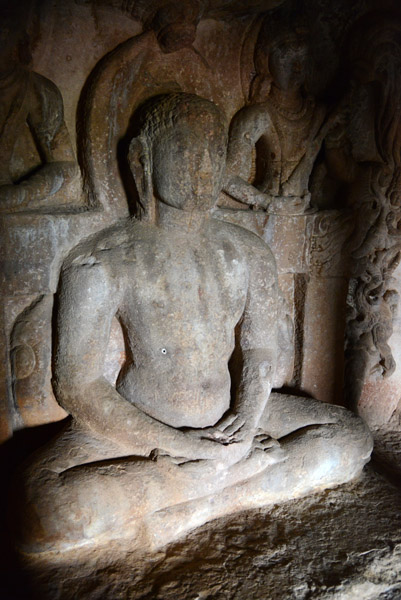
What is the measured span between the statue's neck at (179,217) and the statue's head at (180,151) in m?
0.05

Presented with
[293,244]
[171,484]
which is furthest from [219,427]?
[293,244]

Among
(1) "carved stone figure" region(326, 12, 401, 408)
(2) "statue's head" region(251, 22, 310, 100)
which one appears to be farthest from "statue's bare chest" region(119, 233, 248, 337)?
(2) "statue's head" region(251, 22, 310, 100)

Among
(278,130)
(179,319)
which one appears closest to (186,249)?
(179,319)

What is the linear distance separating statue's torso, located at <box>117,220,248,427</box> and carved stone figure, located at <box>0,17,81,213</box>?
20.0 inches

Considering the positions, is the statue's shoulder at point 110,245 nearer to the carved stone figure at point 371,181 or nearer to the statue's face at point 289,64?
the statue's face at point 289,64

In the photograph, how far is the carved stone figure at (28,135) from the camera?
245 cm

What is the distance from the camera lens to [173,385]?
2.73 metres

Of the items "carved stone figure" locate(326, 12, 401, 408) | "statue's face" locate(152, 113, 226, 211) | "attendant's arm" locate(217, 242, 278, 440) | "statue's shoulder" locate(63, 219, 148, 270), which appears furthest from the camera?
"carved stone figure" locate(326, 12, 401, 408)

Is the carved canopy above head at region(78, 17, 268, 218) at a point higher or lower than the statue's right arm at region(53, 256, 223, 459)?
higher

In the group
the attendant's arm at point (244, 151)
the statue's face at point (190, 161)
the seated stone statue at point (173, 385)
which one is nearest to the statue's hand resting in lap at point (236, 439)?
the seated stone statue at point (173, 385)

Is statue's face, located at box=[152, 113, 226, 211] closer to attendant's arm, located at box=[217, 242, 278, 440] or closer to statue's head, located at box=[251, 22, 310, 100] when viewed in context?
attendant's arm, located at box=[217, 242, 278, 440]

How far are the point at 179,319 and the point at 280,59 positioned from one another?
1.54m

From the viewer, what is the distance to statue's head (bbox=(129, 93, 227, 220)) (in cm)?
248

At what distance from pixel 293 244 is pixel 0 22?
1926mm
